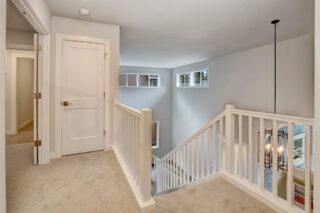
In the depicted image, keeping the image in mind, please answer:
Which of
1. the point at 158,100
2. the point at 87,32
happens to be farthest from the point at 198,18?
the point at 158,100

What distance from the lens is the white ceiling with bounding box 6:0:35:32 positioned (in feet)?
7.73

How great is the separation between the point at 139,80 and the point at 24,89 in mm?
3985

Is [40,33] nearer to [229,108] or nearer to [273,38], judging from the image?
[229,108]

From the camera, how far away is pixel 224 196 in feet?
6.14

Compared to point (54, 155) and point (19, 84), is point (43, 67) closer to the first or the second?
point (54, 155)

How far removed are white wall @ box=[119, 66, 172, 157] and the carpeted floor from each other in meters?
4.84

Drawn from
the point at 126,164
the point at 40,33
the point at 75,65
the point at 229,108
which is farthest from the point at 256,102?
the point at 40,33

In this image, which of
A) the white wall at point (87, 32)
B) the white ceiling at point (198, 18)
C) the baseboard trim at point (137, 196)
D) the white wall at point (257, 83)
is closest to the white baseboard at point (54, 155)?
the white wall at point (87, 32)

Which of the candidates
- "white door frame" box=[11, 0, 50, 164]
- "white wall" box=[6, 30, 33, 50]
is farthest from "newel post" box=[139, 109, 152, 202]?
"white wall" box=[6, 30, 33, 50]

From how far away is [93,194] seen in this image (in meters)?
1.78

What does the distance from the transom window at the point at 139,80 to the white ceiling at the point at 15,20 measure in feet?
13.3

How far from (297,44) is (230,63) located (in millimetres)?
1708

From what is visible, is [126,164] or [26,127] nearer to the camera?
[126,164]

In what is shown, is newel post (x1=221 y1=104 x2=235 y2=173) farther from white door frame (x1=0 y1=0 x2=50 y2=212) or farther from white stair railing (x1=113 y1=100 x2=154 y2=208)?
white door frame (x1=0 y1=0 x2=50 y2=212)
